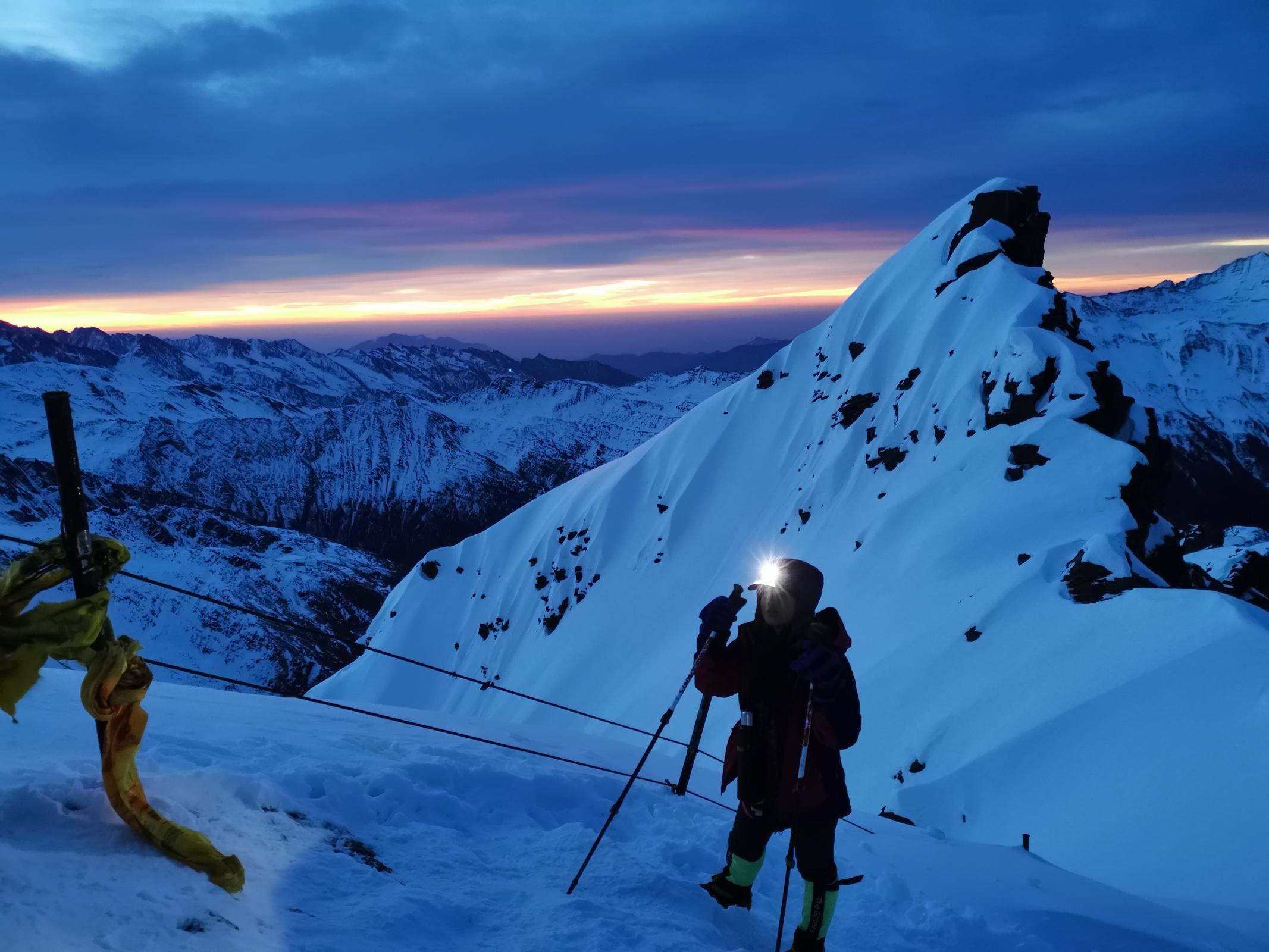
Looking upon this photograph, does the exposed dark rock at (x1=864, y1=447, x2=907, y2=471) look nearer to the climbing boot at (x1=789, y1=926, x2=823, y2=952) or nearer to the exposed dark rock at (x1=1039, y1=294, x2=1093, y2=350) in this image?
the exposed dark rock at (x1=1039, y1=294, x2=1093, y2=350)

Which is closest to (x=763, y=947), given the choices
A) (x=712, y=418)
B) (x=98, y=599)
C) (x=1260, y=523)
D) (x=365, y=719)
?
(x=98, y=599)

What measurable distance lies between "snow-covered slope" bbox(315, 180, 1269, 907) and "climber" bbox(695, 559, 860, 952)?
840 centimetres

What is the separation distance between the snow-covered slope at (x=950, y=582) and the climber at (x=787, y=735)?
840 centimetres

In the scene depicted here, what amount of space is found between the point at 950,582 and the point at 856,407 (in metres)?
28.3

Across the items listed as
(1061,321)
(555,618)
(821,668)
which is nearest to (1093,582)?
(821,668)

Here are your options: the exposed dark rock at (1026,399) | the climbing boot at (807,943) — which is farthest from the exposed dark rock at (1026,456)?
the climbing boot at (807,943)

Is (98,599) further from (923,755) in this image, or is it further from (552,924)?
(923,755)

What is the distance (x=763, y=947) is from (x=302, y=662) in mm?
166895

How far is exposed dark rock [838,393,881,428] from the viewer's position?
52031mm

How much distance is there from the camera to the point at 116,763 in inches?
209

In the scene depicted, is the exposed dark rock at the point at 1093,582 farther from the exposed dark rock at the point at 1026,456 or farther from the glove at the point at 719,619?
the glove at the point at 719,619

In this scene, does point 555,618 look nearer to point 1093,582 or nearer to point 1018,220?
point 1018,220

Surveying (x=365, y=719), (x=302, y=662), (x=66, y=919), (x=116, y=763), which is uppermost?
(x=116, y=763)

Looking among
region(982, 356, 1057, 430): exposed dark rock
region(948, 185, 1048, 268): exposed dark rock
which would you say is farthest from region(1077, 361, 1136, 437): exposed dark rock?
region(948, 185, 1048, 268): exposed dark rock
